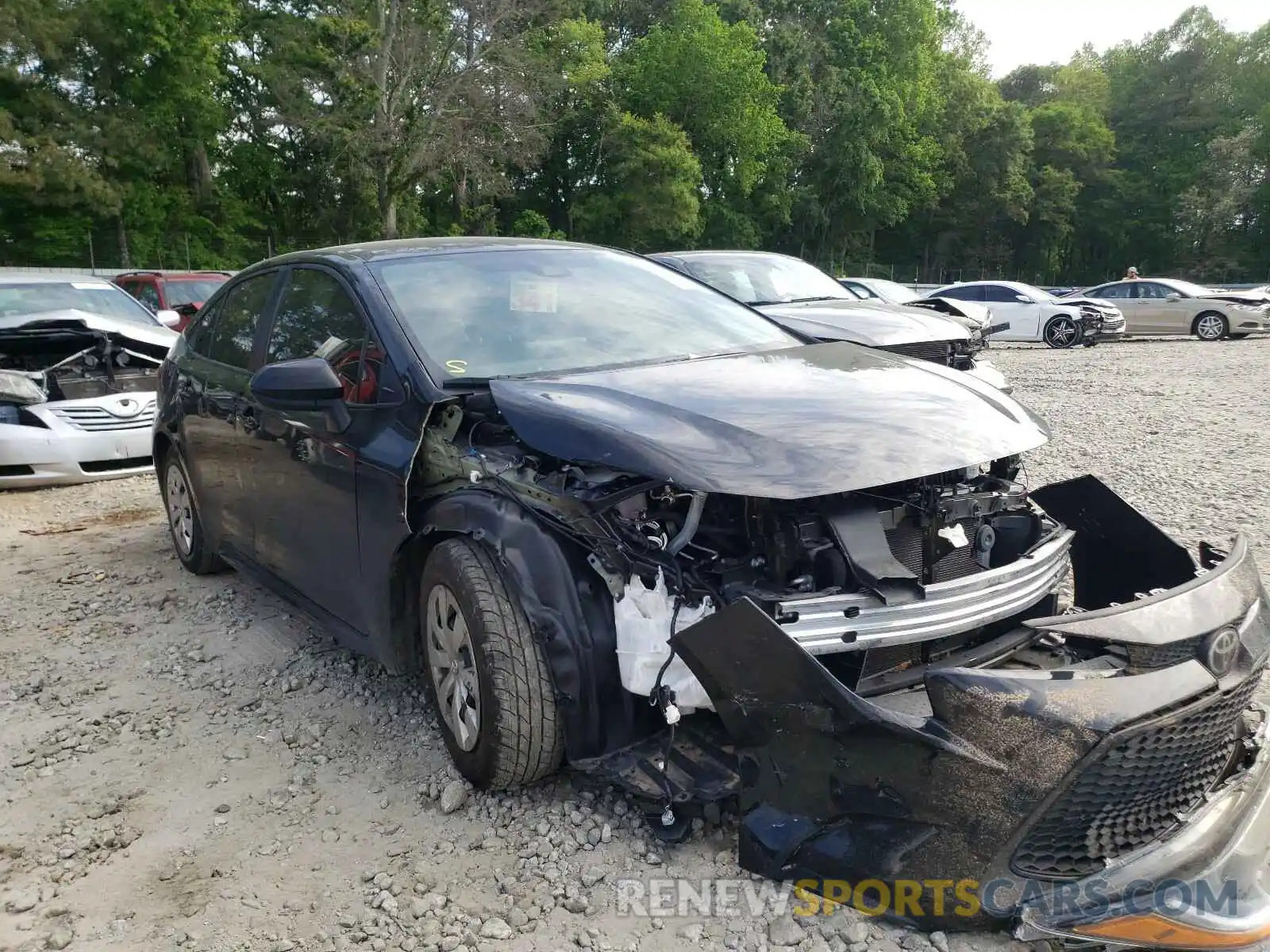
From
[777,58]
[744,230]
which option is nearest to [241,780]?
[744,230]

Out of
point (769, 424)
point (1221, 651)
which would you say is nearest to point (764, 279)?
point (769, 424)

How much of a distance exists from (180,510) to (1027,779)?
466 cm

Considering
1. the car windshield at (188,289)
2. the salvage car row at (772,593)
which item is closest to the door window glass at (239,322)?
the salvage car row at (772,593)

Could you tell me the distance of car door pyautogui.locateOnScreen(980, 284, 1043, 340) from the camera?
1908 centimetres

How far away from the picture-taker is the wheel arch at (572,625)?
2.49 meters

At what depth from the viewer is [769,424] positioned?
2590mm

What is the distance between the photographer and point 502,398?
2.81m

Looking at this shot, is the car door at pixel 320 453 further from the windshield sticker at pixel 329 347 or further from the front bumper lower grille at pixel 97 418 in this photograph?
the front bumper lower grille at pixel 97 418

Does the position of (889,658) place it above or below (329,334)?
below

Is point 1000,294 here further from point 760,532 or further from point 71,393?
point 760,532

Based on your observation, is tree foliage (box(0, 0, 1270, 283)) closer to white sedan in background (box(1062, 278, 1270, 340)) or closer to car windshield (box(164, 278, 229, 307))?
car windshield (box(164, 278, 229, 307))

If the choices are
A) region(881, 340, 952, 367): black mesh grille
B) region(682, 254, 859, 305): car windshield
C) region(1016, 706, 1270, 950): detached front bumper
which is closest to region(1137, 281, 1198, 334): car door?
region(682, 254, 859, 305): car windshield

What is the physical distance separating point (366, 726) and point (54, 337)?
5796mm

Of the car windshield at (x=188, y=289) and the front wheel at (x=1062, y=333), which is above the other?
the car windshield at (x=188, y=289)
